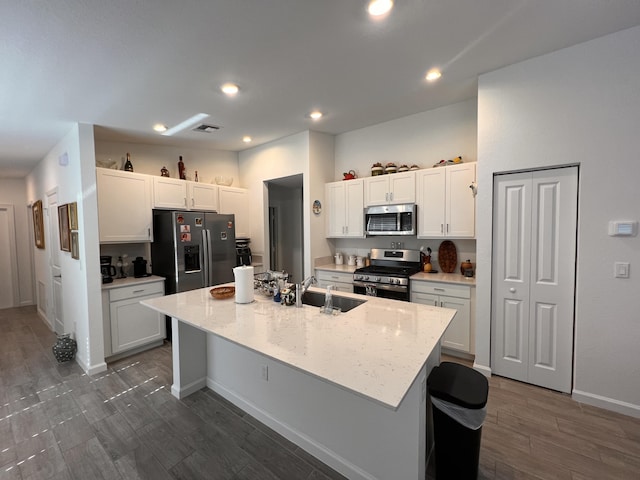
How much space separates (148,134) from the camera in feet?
11.8

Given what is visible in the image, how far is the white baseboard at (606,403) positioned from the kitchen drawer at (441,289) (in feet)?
3.55

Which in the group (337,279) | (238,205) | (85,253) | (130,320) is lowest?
(130,320)

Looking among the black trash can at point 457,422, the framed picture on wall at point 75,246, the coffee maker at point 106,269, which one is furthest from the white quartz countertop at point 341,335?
the framed picture on wall at point 75,246

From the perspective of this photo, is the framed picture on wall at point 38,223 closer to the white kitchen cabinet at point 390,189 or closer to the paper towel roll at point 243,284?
the paper towel roll at point 243,284

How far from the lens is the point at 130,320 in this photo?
3348 millimetres

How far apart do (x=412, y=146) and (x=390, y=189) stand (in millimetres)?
657

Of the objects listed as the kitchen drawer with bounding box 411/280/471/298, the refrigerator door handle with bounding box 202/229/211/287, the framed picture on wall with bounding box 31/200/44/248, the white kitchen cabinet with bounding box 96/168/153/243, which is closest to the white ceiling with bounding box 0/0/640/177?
the white kitchen cabinet with bounding box 96/168/153/243

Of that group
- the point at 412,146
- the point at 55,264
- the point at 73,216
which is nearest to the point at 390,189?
the point at 412,146

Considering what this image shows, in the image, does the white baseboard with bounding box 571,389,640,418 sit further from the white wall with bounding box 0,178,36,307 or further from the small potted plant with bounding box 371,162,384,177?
the white wall with bounding box 0,178,36,307

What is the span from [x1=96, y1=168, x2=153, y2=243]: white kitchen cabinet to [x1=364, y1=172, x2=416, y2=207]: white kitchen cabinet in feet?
9.35

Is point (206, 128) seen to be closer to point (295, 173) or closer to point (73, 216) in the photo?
point (295, 173)

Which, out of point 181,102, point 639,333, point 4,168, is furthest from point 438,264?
point 4,168

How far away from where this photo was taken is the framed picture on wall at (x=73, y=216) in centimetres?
316

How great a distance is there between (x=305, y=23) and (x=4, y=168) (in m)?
6.03
